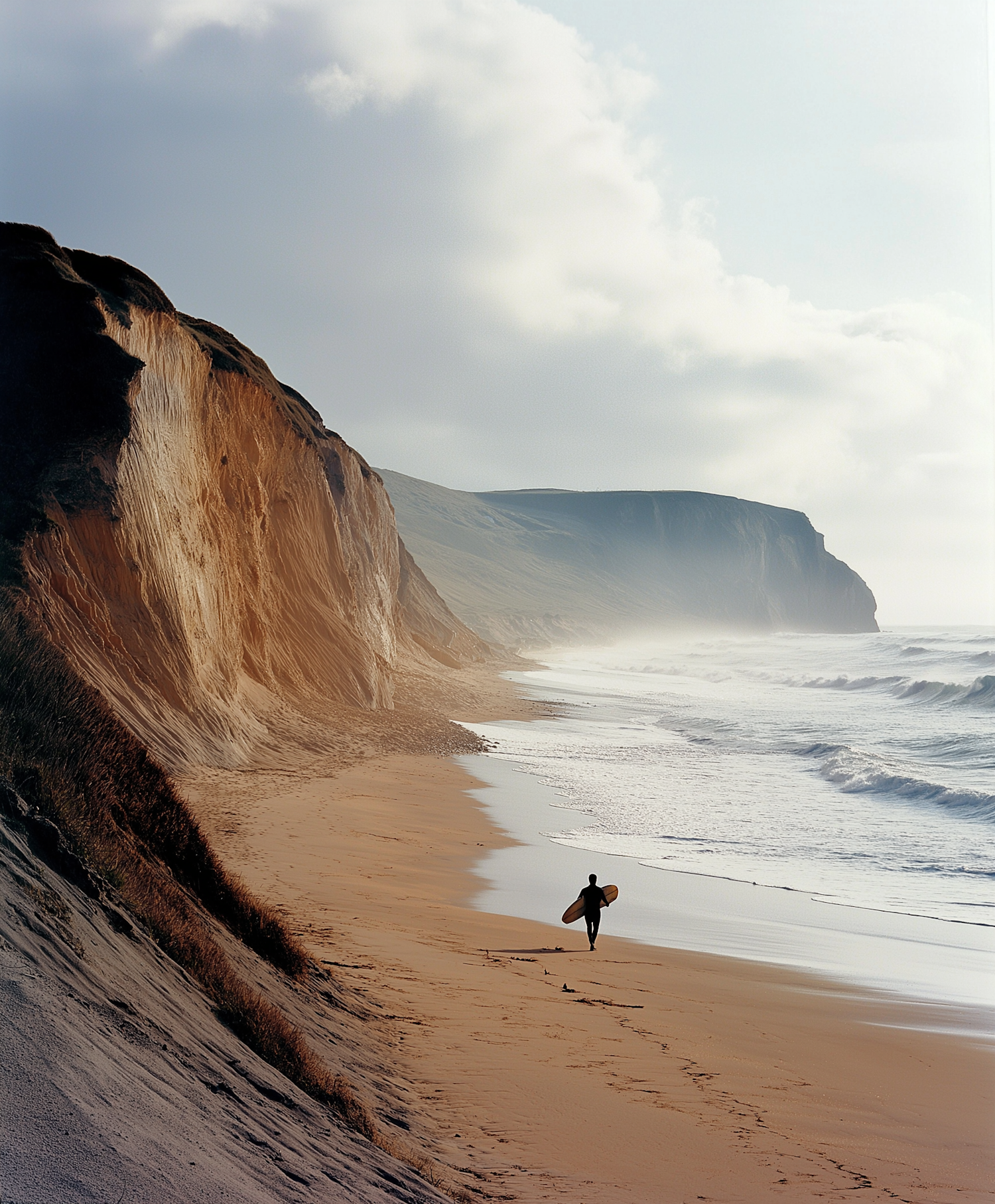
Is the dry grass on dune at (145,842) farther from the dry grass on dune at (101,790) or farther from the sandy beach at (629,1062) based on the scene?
the sandy beach at (629,1062)

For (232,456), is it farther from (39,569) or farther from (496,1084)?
(496,1084)

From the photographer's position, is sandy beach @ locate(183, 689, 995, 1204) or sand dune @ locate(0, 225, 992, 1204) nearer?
sand dune @ locate(0, 225, 992, 1204)

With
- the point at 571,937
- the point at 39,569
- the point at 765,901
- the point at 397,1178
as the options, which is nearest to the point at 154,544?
the point at 39,569

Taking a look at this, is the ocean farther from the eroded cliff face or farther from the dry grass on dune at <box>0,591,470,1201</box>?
the dry grass on dune at <box>0,591,470,1201</box>

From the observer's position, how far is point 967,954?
29.5ft

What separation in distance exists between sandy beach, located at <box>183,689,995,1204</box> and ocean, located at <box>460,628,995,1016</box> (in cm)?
208

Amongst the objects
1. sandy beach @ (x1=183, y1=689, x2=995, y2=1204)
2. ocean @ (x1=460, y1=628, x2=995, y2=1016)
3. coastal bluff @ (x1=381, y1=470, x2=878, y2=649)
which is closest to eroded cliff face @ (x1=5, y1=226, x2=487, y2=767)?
sandy beach @ (x1=183, y1=689, x2=995, y2=1204)

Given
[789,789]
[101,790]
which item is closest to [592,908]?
[101,790]

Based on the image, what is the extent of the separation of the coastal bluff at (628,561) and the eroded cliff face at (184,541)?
6686 centimetres

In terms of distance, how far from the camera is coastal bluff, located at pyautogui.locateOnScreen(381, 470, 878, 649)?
105 meters

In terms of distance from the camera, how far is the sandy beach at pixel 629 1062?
173 inches

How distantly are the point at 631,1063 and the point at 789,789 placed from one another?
14.1 meters

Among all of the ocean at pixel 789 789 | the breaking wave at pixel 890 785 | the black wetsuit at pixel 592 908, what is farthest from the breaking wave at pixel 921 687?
the black wetsuit at pixel 592 908

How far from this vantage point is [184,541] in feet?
52.3
